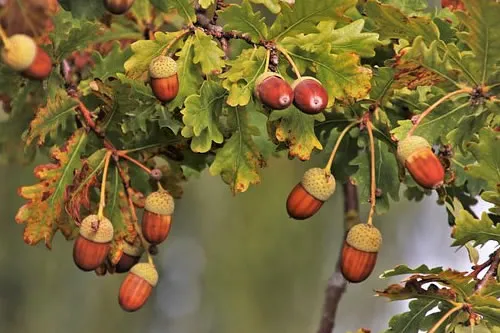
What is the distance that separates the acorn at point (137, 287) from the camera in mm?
1990

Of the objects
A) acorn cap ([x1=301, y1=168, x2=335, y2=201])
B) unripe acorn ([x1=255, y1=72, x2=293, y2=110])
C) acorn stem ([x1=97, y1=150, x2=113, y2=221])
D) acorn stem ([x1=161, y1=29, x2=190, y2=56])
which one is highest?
unripe acorn ([x1=255, y1=72, x2=293, y2=110])

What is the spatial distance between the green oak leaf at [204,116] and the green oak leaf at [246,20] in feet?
0.38

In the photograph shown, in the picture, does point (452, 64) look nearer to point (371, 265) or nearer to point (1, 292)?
point (371, 265)

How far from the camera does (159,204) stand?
1.95m

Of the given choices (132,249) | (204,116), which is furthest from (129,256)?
(204,116)

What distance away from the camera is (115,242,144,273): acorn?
2.09 metres

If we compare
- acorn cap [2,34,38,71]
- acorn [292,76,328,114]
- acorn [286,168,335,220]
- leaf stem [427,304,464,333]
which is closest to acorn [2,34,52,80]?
acorn cap [2,34,38,71]

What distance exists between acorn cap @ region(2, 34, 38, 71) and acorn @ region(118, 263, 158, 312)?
69cm

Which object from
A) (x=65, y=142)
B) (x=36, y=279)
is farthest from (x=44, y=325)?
(x=65, y=142)

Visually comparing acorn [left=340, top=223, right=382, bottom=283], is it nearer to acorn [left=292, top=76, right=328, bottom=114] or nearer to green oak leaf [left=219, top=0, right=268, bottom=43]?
acorn [left=292, top=76, right=328, bottom=114]

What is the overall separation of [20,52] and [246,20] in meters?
0.56

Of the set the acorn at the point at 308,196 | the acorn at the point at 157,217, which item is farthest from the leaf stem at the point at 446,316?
the acorn at the point at 157,217

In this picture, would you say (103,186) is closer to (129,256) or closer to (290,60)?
(129,256)

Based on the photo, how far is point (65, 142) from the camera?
7.11 feet
